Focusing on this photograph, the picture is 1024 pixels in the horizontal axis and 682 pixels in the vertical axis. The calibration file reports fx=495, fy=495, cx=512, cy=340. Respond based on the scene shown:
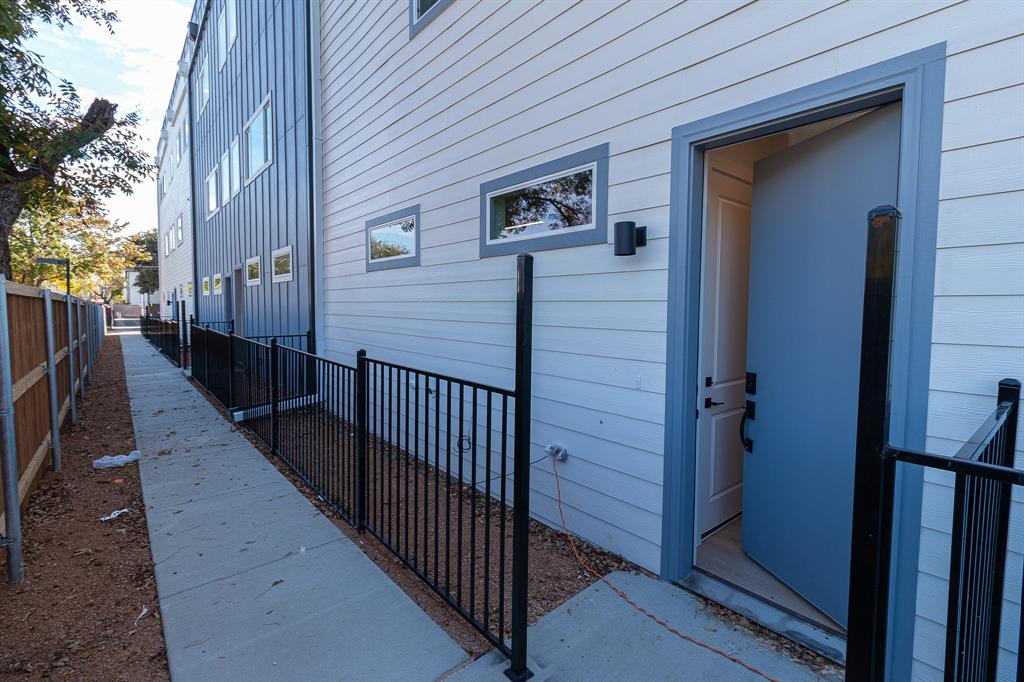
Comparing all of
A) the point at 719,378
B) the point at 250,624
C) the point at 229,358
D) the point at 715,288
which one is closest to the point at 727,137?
the point at 715,288

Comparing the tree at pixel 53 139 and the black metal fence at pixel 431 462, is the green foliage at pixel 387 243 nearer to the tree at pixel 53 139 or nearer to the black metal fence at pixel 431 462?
the black metal fence at pixel 431 462

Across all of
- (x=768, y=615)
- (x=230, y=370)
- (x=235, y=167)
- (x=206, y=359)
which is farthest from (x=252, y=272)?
(x=768, y=615)

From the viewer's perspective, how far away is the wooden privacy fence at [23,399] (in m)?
2.66

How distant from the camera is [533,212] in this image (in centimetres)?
353

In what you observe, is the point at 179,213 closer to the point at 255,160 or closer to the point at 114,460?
the point at 255,160

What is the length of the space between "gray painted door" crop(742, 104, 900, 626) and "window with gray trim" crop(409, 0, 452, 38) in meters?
3.33

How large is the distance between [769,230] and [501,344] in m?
1.97

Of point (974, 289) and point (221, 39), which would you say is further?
point (221, 39)

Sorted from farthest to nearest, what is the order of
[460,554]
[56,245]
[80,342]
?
[56,245], [80,342], [460,554]

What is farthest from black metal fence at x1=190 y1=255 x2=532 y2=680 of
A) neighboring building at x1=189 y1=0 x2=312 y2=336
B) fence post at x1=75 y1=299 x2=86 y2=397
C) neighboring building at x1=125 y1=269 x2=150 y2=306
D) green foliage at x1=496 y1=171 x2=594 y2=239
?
neighboring building at x1=125 y1=269 x2=150 y2=306

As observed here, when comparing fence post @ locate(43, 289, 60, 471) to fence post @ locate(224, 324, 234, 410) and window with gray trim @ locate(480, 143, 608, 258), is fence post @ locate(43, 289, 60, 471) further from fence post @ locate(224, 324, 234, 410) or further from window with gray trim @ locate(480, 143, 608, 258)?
window with gray trim @ locate(480, 143, 608, 258)

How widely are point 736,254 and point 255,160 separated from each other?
9474 millimetres

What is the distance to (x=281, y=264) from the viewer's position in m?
8.33

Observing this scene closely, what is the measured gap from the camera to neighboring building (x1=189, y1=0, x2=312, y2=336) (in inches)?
290
